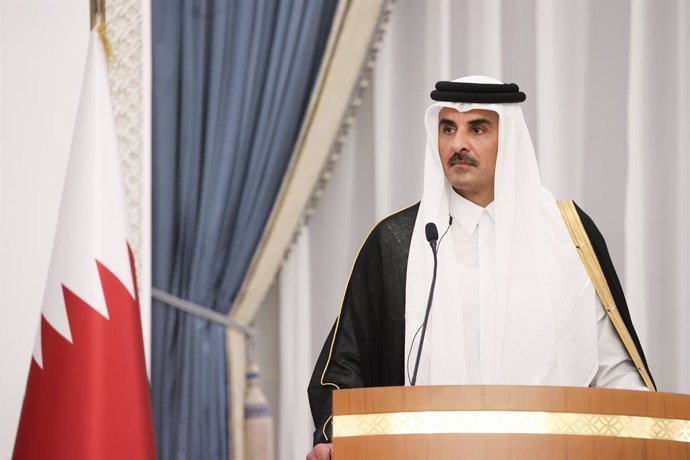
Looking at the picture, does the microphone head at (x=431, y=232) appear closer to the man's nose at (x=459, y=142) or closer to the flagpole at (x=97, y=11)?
the man's nose at (x=459, y=142)

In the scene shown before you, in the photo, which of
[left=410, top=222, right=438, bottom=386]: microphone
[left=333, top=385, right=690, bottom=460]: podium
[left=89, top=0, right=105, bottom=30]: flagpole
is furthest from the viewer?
[left=89, top=0, right=105, bottom=30]: flagpole

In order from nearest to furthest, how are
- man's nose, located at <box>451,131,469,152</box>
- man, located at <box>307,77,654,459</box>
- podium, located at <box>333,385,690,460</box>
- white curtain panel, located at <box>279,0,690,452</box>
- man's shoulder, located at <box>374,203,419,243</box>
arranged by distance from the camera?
podium, located at <box>333,385,690,460</box>, man, located at <box>307,77,654,459</box>, man's nose, located at <box>451,131,469,152</box>, man's shoulder, located at <box>374,203,419,243</box>, white curtain panel, located at <box>279,0,690,452</box>

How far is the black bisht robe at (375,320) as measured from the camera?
2838mm

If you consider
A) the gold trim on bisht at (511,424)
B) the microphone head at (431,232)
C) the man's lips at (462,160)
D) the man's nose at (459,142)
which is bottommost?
the gold trim on bisht at (511,424)

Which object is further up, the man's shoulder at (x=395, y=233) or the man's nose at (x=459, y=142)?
the man's nose at (x=459, y=142)

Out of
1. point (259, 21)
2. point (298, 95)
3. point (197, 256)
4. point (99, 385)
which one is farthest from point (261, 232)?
point (99, 385)

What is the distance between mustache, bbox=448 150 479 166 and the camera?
290cm

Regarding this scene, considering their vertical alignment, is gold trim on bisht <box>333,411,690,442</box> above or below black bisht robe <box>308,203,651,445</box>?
below

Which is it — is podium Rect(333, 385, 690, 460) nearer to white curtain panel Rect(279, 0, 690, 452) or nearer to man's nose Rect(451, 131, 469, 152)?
man's nose Rect(451, 131, 469, 152)

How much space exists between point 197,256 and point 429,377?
1732 mm

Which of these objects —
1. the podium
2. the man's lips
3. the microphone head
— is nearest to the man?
the man's lips

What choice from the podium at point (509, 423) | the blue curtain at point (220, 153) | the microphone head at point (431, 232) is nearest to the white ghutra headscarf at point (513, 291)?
the microphone head at point (431, 232)

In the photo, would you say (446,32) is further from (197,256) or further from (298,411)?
(298,411)

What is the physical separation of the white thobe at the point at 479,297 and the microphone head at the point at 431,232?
180 mm
